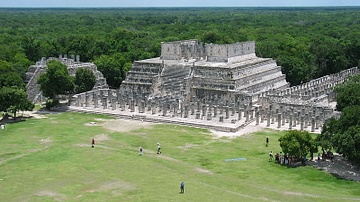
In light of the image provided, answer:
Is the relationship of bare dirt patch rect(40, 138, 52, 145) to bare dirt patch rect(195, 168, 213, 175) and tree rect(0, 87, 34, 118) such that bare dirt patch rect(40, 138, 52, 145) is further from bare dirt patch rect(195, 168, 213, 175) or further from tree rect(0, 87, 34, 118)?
bare dirt patch rect(195, 168, 213, 175)

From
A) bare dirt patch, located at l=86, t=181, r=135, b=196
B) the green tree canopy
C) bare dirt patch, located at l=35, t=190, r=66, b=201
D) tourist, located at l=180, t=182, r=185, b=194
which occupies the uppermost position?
the green tree canopy

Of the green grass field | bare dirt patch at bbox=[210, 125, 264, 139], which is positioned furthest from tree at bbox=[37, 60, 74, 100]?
bare dirt patch at bbox=[210, 125, 264, 139]

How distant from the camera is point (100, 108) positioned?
6475 centimetres

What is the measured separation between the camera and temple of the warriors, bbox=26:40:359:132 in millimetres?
56531

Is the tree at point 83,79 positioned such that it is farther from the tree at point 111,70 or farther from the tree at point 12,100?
the tree at point 12,100

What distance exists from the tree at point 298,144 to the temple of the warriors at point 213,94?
39.5 feet

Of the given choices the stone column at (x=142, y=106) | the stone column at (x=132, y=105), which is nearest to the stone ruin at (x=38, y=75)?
the stone column at (x=132, y=105)

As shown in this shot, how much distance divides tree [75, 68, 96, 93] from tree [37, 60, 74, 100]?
172 inches

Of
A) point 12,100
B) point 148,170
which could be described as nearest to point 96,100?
point 12,100

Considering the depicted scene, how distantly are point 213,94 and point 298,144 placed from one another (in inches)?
1015

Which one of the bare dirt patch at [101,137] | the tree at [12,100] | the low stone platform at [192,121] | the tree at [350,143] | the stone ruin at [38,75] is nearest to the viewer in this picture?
the tree at [350,143]

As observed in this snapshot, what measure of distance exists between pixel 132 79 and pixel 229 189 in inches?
1527

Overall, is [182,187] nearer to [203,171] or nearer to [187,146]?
[203,171]

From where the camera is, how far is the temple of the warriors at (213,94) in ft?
185
